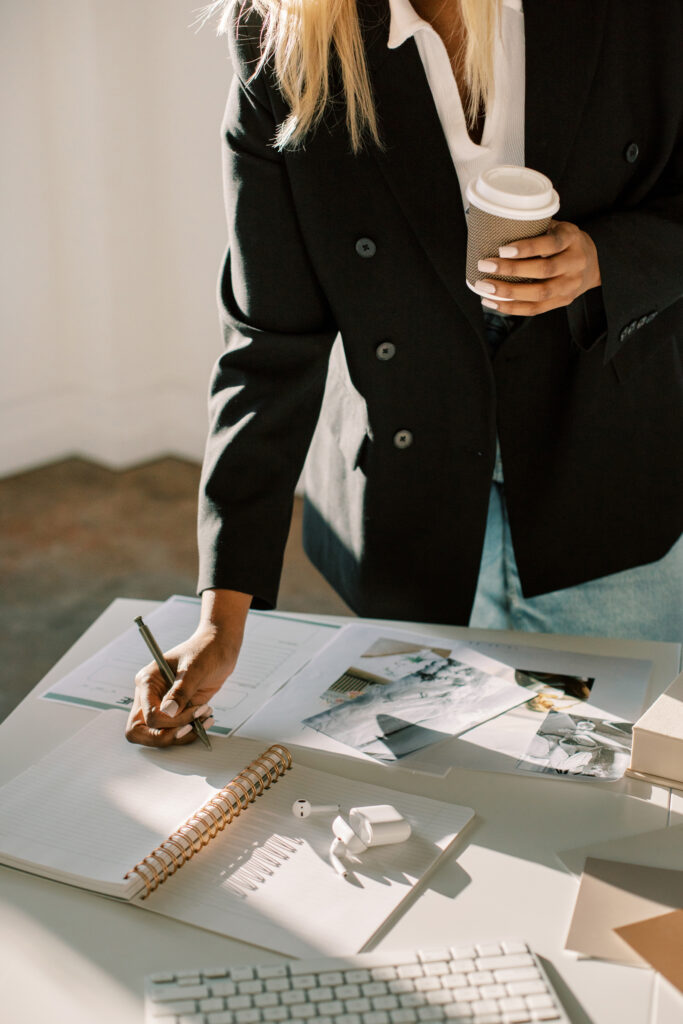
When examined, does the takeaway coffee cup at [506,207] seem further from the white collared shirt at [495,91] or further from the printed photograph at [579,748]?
the printed photograph at [579,748]

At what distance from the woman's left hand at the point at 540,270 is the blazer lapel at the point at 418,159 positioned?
0.15 m

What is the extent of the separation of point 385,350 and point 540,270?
0.89ft

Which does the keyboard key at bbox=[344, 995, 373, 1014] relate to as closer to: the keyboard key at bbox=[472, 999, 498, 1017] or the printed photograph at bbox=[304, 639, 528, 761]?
the keyboard key at bbox=[472, 999, 498, 1017]

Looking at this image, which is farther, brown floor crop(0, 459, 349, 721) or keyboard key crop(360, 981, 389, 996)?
brown floor crop(0, 459, 349, 721)

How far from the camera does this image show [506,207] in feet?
3.12

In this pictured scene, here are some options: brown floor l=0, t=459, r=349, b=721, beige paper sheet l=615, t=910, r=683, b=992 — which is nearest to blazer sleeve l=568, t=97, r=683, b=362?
beige paper sheet l=615, t=910, r=683, b=992

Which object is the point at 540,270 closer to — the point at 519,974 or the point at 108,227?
the point at 519,974

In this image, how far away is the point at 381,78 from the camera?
117 centimetres

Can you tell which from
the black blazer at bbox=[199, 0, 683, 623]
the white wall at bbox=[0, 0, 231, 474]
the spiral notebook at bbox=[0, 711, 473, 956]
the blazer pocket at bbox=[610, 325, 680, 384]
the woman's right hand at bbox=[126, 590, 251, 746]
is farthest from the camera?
the white wall at bbox=[0, 0, 231, 474]

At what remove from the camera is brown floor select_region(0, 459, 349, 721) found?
2.90 m

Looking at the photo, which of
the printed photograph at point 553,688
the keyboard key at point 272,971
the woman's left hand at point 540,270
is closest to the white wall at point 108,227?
the woman's left hand at point 540,270

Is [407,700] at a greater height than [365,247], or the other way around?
[365,247]

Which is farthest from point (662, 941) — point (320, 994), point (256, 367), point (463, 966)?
point (256, 367)

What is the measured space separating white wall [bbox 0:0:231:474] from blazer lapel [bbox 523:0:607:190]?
247 cm
